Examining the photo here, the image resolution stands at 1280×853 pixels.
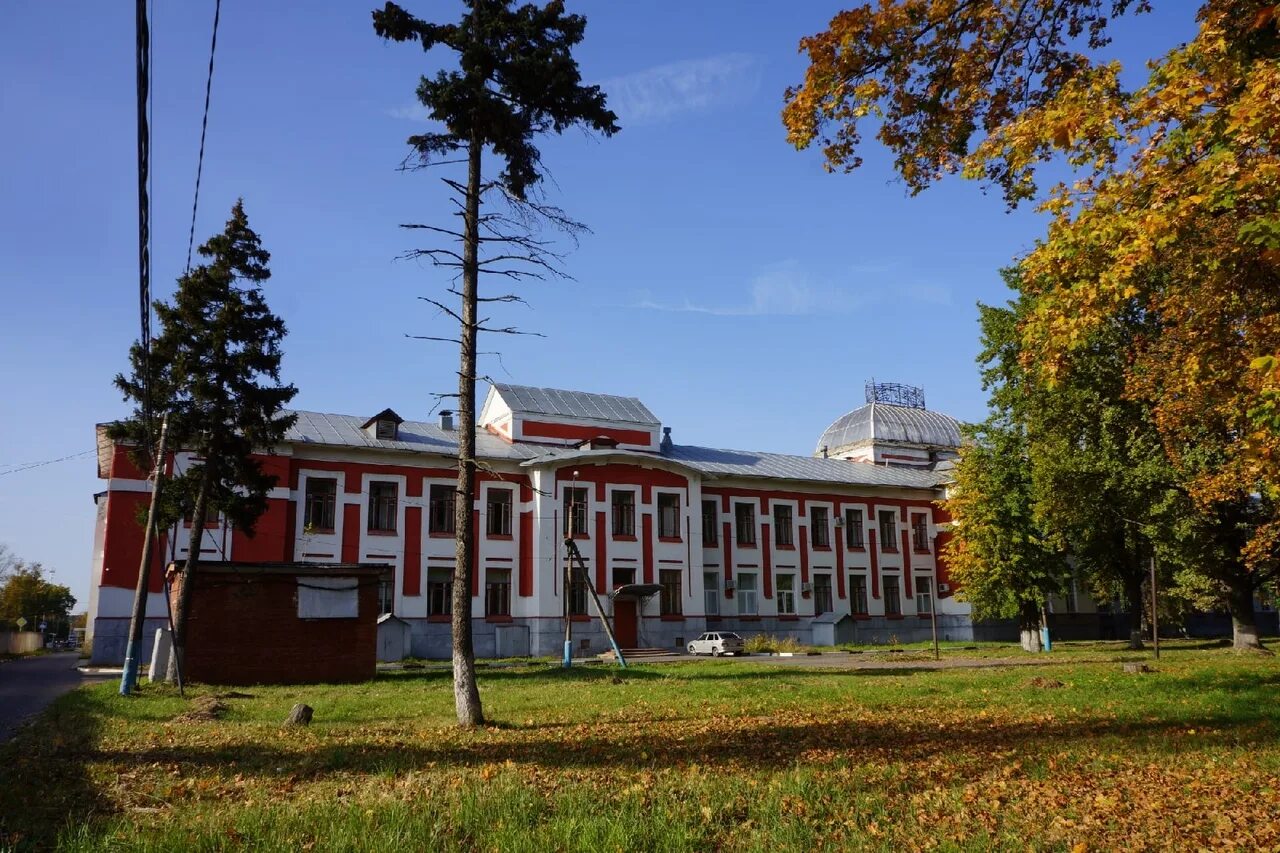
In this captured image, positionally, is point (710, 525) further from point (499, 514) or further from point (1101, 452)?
point (1101, 452)

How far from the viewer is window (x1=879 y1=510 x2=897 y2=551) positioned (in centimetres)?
5456

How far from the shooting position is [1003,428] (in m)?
40.1

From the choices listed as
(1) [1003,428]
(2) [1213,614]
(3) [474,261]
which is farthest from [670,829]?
(2) [1213,614]

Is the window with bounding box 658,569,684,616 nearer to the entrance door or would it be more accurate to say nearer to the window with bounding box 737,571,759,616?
the entrance door

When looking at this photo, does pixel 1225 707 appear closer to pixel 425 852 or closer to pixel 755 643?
pixel 425 852

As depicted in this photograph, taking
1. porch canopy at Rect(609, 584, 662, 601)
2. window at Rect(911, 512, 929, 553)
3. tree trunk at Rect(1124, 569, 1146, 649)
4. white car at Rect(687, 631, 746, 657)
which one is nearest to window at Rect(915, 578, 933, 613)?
window at Rect(911, 512, 929, 553)

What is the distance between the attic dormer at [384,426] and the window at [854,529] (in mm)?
26444

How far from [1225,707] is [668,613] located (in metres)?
32.2

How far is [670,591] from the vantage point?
4669cm

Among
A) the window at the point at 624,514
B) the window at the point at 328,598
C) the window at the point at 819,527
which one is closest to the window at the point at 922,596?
the window at the point at 819,527

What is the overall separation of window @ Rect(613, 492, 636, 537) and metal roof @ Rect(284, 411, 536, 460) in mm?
4980

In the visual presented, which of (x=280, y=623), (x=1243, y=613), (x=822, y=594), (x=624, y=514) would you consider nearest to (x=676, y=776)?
(x=280, y=623)

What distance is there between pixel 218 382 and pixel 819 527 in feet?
115

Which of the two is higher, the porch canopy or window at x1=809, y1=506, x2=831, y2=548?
window at x1=809, y1=506, x2=831, y2=548
